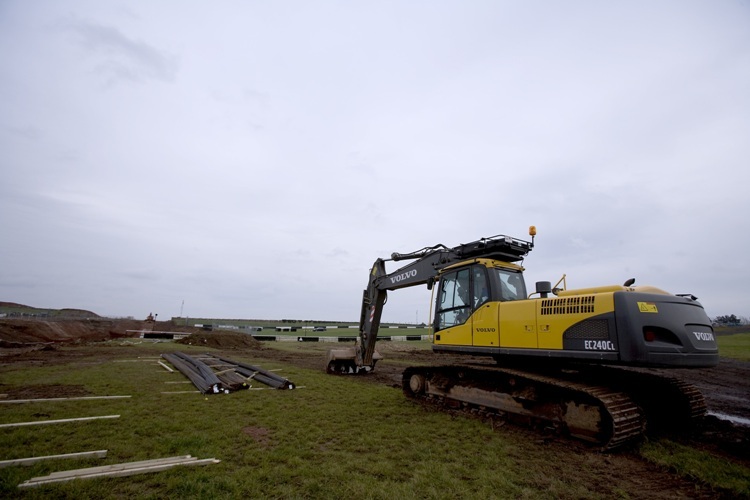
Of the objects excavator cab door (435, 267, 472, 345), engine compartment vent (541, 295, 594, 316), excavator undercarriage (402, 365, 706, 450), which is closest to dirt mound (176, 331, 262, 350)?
excavator cab door (435, 267, 472, 345)

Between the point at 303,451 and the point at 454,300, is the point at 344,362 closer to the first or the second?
the point at 454,300

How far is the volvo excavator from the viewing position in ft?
19.2

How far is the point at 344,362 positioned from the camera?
1483 cm

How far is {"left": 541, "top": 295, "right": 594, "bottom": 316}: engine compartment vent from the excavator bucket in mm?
8818

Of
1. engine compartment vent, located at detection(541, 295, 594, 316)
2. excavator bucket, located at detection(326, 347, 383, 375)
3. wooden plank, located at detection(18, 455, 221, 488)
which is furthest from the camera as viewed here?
excavator bucket, located at detection(326, 347, 383, 375)

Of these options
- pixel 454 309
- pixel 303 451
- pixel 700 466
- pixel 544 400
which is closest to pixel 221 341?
pixel 454 309

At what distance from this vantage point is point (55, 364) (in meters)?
14.6

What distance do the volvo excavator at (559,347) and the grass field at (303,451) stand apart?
69 cm

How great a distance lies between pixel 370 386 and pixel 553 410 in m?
6.40

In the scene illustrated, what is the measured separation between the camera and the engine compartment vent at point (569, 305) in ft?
20.8

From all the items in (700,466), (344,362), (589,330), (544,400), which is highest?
(589,330)

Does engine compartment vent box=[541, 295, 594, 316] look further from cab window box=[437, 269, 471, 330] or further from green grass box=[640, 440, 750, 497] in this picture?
green grass box=[640, 440, 750, 497]

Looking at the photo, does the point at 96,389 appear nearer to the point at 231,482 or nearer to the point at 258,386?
the point at 258,386

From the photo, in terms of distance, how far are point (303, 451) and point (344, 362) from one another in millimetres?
9056
